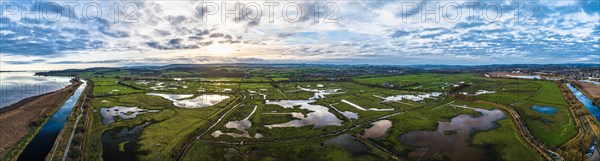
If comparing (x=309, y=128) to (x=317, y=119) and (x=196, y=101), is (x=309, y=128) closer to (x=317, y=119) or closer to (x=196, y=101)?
(x=317, y=119)

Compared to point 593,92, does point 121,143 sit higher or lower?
lower

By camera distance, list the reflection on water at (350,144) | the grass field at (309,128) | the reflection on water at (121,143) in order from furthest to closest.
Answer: the reflection on water at (350,144) < the grass field at (309,128) < the reflection on water at (121,143)

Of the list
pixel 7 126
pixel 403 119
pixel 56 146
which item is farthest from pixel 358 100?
pixel 7 126

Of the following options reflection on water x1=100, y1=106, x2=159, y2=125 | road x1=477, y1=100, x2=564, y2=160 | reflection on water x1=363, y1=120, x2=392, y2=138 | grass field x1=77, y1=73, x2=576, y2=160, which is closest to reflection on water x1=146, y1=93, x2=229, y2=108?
grass field x1=77, y1=73, x2=576, y2=160

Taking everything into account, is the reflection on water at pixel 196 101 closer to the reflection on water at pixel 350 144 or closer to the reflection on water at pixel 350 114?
the reflection on water at pixel 350 114

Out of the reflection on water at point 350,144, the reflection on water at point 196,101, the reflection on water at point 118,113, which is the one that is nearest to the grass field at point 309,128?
the reflection on water at point 350,144

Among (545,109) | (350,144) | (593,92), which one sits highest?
(593,92)

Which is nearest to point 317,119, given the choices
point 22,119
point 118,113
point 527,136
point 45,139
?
point 527,136
